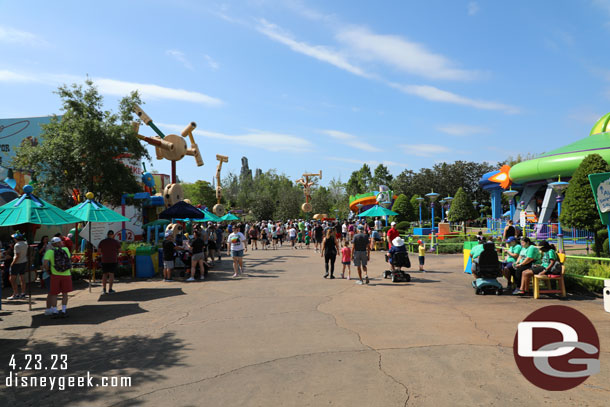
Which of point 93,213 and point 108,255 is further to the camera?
point 93,213

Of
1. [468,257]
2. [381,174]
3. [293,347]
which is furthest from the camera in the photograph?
[381,174]

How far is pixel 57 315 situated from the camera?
797 centimetres

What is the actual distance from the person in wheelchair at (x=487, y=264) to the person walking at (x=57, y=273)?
30.7 ft

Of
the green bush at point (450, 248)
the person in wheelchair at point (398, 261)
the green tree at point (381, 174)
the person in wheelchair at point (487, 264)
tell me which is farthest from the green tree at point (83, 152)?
the green tree at point (381, 174)

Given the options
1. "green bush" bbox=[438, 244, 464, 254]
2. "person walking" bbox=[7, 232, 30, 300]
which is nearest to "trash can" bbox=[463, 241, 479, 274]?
"green bush" bbox=[438, 244, 464, 254]

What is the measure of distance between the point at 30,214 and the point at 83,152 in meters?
6.74

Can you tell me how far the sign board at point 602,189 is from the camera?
31.8 ft

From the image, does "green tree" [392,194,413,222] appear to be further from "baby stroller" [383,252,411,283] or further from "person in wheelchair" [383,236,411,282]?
"baby stroller" [383,252,411,283]

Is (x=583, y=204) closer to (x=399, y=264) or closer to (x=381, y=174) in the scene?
(x=399, y=264)

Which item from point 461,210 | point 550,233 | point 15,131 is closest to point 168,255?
point 550,233

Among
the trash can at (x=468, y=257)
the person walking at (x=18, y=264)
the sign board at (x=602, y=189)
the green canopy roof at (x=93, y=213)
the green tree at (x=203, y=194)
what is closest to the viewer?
the sign board at (x=602, y=189)

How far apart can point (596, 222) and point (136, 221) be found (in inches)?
1027

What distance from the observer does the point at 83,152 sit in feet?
47.5

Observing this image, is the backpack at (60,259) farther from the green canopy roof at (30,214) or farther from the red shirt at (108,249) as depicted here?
the red shirt at (108,249)
